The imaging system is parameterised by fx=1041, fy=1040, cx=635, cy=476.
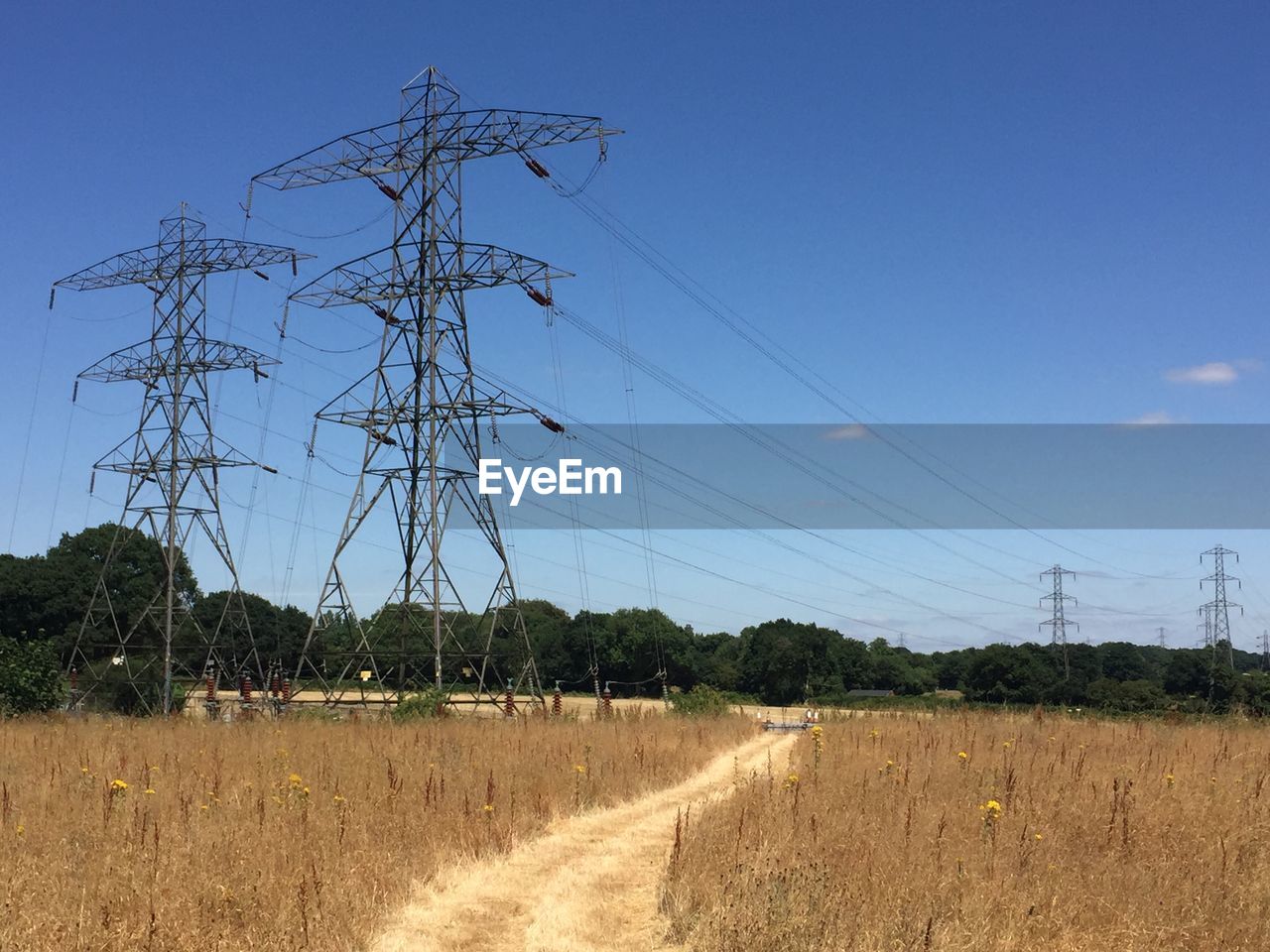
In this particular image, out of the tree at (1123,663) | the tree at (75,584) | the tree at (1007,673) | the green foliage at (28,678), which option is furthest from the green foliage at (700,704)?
the tree at (1123,663)

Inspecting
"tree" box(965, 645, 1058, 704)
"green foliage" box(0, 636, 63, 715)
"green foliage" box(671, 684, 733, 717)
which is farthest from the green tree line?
"green foliage" box(0, 636, 63, 715)

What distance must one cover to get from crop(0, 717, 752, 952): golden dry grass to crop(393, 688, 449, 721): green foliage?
6043 mm

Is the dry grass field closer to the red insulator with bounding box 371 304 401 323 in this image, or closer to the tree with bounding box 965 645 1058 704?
the red insulator with bounding box 371 304 401 323

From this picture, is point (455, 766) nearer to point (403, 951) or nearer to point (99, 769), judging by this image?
point (99, 769)

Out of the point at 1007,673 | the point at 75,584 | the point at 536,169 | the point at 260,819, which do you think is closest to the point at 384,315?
the point at 536,169

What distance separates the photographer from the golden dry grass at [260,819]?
7086 millimetres

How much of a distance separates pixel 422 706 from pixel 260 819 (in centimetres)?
1564

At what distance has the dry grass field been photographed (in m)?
7.09

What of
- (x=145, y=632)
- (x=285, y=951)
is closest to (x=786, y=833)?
(x=285, y=951)

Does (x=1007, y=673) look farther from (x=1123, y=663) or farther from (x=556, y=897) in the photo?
(x=556, y=897)

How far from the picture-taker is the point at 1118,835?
32.3ft

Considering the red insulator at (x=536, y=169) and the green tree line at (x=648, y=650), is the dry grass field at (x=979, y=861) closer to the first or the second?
the red insulator at (x=536, y=169)

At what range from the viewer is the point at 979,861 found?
27.9 ft

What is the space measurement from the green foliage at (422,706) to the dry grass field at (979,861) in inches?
488
